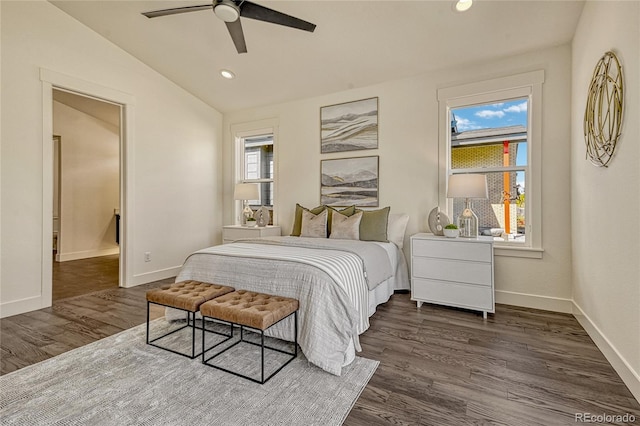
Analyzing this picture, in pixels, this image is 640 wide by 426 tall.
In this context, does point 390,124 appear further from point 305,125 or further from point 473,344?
point 473,344

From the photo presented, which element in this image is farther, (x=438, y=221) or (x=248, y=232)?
(x=248, y=232)

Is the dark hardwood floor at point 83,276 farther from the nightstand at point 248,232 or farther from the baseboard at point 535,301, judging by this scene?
the baseboard at point 535,301

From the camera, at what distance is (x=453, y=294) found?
308 centimetres

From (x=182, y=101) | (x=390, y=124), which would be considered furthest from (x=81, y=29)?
(x=390, y=124)

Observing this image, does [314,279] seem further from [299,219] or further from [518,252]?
[518,252]

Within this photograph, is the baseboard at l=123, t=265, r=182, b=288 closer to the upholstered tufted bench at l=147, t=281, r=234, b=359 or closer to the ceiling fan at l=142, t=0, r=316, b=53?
the upholstered tufted bench at l=147, t=281, r=234, b=359

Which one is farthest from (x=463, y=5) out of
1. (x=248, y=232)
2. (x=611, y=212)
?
(x=248, y=232)

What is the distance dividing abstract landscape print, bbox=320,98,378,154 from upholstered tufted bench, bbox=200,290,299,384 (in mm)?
2657

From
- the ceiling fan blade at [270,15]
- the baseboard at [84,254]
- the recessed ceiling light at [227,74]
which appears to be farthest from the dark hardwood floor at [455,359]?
the baseboard at [84,254]

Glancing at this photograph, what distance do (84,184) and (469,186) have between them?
6.93m

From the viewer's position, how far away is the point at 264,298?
7.21ft

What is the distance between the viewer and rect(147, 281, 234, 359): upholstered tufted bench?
217cm

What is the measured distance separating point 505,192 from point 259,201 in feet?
11.8

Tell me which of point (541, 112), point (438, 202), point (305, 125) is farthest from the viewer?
point (305, 125)
